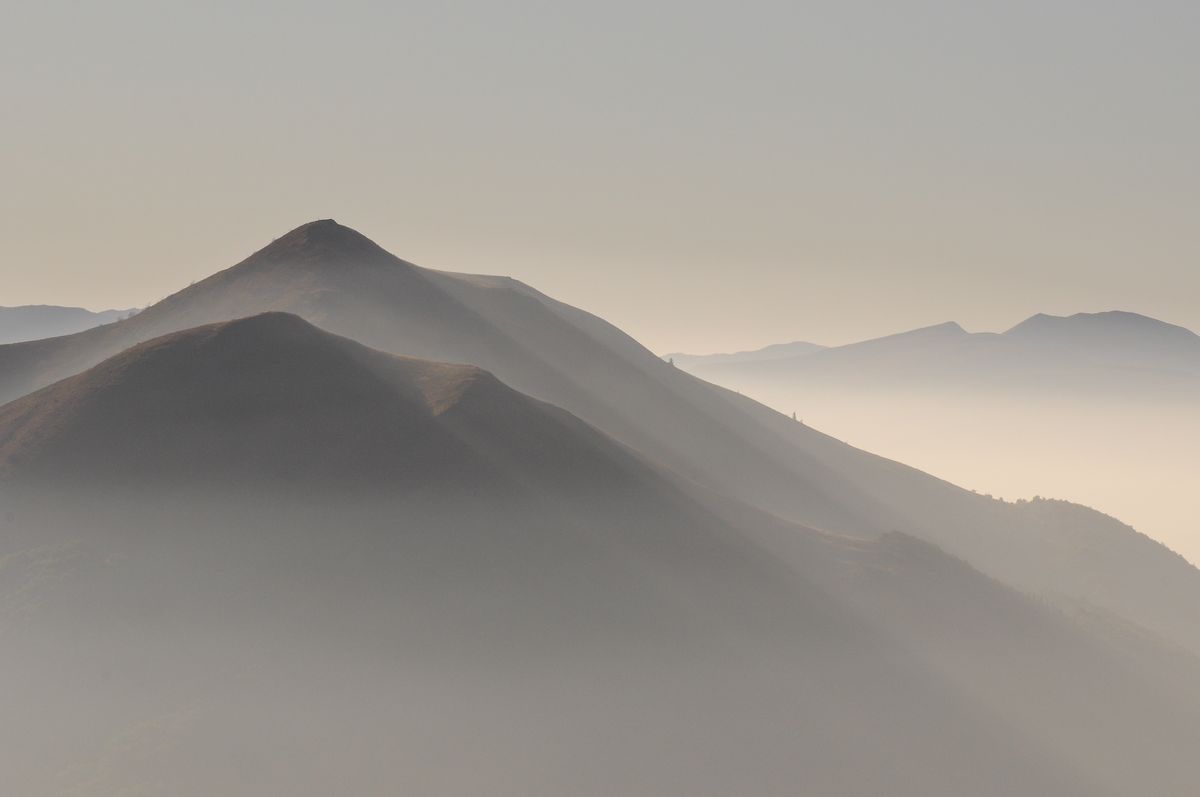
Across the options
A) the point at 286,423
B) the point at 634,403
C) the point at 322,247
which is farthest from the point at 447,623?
the point at 322,247

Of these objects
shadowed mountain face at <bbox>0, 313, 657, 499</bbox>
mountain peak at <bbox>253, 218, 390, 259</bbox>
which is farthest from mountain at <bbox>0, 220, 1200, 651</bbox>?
shadowed mountain face at <bbox>0, 313, 657, 499</bbox>

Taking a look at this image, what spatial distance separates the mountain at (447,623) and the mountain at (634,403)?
29464 millimetres

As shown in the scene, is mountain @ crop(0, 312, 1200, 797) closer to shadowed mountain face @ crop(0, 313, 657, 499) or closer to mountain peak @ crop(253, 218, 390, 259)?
shadowed mountain face @ crop(0, 313, 657, 499)

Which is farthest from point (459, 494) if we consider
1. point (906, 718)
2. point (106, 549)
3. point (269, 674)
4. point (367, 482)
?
A: point (906, 718)

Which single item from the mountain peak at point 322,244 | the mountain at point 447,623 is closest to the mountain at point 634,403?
the mountain peak at point 322,244

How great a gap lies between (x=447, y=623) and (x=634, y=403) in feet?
252

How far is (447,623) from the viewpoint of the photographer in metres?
52.2

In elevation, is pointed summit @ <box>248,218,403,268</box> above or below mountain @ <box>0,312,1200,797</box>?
above

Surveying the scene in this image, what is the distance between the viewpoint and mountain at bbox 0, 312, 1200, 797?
148 feet

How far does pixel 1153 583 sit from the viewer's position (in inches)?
5039

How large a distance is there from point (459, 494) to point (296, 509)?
1052 cm

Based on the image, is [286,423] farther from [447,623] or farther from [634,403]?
[634,403]

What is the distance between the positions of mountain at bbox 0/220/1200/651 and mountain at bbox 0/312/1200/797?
96.7 ft

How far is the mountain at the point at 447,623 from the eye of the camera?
1780 inches
